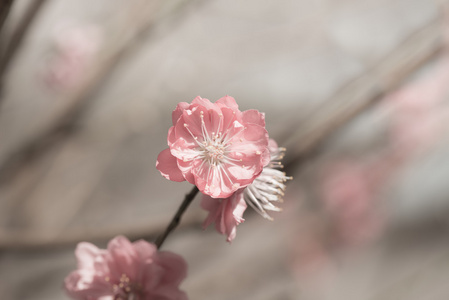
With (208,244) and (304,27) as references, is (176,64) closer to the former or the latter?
(304,27)

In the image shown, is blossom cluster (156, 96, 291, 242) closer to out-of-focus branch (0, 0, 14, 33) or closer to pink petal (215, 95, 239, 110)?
pink petal (215, 95, 239, 110)

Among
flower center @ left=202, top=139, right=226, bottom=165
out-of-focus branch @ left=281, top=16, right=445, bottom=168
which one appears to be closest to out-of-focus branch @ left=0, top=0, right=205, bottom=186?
out-of-focus branch @ left=281, top=16, right=445, bottom=168

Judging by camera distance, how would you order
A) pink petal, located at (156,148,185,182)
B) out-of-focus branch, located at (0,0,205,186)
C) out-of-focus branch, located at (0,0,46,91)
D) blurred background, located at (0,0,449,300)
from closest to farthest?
pink petal, located at (156,148,185,182), out-of-focus branch, located at (0,0,46,91), out-of-focus branch, located at (0,0,205,186), blurred background, located at (0,0,449,300)

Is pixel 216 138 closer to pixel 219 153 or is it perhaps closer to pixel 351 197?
pixel 219 153

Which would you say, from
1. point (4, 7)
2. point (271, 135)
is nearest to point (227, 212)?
point (4, 7)

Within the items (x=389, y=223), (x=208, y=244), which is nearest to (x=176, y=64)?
(x=208, y=244)
